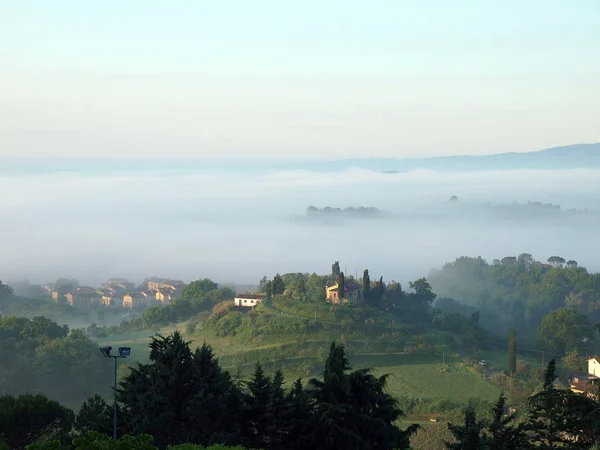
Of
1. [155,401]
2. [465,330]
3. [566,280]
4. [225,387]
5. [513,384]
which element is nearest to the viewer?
[155,401]

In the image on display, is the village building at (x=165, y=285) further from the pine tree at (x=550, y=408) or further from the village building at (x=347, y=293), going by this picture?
the pine tree at (x=550, y=408)

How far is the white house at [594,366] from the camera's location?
82.6 m

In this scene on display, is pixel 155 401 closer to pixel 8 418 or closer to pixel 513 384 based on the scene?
pixel 8 418

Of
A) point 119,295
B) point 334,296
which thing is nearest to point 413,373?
point 334,296

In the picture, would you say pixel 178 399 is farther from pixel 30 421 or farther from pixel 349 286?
pixel 349 286

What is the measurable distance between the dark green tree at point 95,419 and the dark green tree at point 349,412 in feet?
29.9

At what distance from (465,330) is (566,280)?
188ft

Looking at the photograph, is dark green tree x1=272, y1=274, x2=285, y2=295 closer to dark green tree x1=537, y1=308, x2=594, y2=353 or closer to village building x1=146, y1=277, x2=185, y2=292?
dark green tree x1=537, y1=308, x2=594, y2=353

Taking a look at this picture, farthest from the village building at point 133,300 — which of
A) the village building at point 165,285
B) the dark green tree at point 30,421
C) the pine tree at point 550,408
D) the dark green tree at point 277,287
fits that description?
the pine tree at point 550,408

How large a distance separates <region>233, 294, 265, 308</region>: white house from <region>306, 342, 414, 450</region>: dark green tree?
68.8m

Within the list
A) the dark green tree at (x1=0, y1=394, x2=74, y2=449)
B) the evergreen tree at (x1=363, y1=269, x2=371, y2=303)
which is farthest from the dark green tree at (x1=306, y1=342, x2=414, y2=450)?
the evergreen tree at (x1=363, y1=269, x2=371, y2=303)

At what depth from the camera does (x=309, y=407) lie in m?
35.9

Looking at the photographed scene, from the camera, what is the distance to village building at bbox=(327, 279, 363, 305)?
99375 millimetres

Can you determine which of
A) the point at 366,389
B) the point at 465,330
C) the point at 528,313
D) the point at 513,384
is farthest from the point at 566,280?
the point at 366,389
